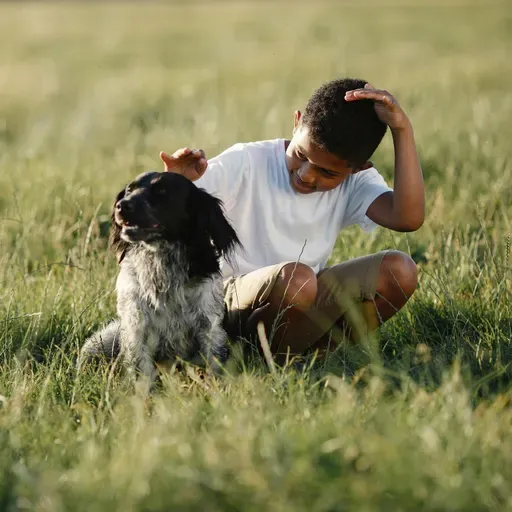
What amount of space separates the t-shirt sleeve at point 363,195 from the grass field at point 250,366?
0.60 feet

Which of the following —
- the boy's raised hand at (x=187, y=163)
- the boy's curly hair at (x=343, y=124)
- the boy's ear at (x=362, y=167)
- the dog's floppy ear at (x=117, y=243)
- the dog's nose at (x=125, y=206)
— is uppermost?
the boy's curly hair at (x=343, y=124)

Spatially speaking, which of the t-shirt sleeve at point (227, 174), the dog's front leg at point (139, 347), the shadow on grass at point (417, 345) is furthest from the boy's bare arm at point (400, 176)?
the dog's front leg at point (139, 347)

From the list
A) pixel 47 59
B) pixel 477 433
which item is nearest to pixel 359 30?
pixel 47 59

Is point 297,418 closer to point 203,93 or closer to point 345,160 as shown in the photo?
point 345,160

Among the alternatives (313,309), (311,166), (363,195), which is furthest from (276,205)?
(313,309)

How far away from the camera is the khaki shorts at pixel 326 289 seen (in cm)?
432

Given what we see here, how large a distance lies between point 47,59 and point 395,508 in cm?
1691

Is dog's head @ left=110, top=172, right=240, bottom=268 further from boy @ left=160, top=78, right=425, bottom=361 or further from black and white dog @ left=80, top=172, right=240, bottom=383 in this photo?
boy @ left=160, top=78, right=425, bottom=361

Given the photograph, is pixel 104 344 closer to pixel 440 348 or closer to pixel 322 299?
pixel 322 299

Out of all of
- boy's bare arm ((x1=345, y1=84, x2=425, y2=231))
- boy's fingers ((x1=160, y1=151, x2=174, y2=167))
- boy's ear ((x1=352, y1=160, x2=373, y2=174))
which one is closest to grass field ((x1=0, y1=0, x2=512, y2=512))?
boy's bare arm ((x1=345, y1=84, x2=425, y2=231))

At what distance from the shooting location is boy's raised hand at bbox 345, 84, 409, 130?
400cm

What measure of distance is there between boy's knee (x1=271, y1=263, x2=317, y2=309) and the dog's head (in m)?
0.28

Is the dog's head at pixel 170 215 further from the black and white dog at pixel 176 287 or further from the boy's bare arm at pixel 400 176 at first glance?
the boy's bare arm at pixel 400 176

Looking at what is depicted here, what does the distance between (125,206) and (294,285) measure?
0.88 meters
